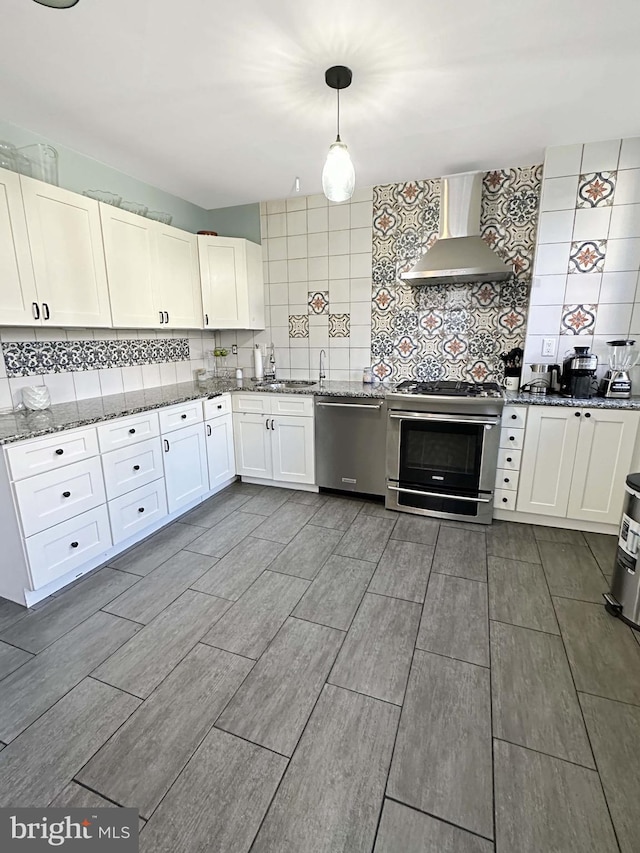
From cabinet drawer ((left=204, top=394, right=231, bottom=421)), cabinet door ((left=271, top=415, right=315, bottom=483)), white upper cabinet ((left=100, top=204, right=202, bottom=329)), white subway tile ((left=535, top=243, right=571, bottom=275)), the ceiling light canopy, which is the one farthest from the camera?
cabinet door ((left=271, top=415, right=315, bottom=483))

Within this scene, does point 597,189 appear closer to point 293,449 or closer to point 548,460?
point 548,460

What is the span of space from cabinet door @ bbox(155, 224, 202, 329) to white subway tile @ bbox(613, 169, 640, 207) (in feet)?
10.2

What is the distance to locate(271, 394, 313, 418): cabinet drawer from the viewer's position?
3.16 meters

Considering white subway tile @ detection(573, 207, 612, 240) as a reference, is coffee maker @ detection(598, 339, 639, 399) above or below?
below

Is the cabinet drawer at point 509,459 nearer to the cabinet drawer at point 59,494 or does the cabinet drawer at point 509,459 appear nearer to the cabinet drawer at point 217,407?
the cabinet drawer at point 217,407

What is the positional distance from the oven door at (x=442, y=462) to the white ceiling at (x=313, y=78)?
1775 millimetres

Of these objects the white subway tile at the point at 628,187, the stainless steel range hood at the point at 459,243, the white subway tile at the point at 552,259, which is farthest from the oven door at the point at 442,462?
the white subway tile at the point at 628,187

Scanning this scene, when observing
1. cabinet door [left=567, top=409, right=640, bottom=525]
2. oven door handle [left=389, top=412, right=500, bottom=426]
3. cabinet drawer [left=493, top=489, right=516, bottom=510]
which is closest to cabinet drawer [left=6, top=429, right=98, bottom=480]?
oven door handle [left=389, top=412, right=500, bottom=426]

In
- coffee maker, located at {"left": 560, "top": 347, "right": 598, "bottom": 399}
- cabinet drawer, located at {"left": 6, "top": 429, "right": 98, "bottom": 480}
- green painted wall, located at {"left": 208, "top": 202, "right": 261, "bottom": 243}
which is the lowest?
cabinet drawer, located at {"left": 6, "top": 429, "right": 98, "bottom": 480}

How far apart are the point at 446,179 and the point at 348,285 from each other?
1071 millimetres

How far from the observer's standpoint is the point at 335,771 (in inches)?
48.1

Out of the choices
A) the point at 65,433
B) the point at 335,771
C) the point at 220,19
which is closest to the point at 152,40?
the point at 220,19

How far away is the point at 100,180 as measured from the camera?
275cm

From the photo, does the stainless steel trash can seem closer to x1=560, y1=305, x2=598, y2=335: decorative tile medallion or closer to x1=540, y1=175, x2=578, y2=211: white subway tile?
x1=560, y1=305, x2=598, y2=335: decorative tile medallion
